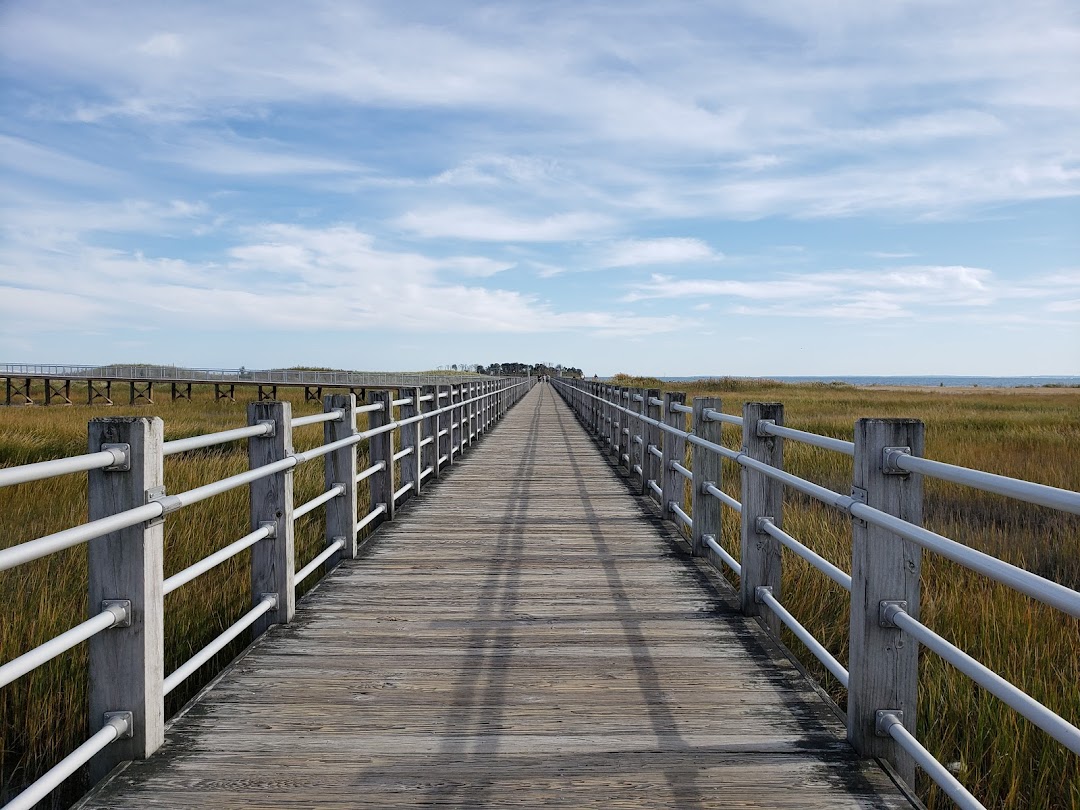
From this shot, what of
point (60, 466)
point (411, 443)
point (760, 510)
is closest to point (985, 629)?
point (760, 510)

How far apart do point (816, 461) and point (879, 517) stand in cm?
1031

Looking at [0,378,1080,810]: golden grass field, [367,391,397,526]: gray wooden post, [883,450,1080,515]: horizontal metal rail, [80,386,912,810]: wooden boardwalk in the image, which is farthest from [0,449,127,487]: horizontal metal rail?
[367,391,397,526]: gray wooden post

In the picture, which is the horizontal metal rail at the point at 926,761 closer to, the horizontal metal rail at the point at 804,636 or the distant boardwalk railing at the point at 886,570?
the distant boardwalk railing at the point at 886,570

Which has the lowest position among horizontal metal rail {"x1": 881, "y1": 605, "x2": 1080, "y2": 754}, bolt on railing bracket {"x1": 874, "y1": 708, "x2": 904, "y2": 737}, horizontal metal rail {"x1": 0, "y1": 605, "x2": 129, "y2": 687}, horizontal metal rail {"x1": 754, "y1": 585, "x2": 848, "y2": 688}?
bolt on railing bracket {"x1": 874, "y1": 708, "x2": 904, "y2": 737}

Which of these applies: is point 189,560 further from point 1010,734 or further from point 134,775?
point 1010,734

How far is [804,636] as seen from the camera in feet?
12.0

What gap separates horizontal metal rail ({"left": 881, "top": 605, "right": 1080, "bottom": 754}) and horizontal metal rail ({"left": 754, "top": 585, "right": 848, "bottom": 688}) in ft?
Answer: 1.52

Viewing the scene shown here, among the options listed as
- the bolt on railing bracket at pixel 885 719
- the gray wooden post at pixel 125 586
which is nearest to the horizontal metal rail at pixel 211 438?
the gray wooden post at pixel 125 586

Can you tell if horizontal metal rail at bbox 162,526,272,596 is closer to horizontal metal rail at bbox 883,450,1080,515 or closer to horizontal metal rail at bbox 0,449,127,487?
horizontal metal rail at bbox 0,449,127,487

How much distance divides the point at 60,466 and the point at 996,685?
283cm

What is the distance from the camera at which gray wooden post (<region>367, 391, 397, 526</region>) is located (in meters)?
6.94

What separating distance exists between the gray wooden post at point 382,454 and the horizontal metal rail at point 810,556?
3.62m

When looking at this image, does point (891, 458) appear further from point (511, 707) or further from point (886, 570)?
point (511, 707)

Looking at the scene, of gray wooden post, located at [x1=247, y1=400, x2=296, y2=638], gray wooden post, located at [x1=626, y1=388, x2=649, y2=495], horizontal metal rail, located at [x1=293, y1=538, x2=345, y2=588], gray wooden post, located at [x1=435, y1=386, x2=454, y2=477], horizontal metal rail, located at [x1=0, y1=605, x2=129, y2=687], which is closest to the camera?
horizontal metal rail, located at [x1=0, y1=605, x2=129, y2=687]
